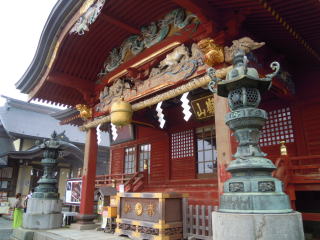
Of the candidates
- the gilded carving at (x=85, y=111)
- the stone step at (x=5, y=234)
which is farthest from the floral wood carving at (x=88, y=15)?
the stone step at (x=5, y=234)

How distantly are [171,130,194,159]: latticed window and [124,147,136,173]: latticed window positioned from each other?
2.78 meters

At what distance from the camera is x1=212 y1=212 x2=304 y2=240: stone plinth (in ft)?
8.64

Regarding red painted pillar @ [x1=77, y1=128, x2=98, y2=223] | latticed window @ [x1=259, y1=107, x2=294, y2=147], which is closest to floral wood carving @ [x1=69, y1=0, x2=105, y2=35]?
red painted pillar @ [x1=77, y1=128, x2=98, y2=223]

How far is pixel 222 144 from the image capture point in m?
5.04

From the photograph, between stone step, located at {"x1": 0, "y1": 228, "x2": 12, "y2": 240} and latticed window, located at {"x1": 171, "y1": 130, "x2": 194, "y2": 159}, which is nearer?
stone step, located at {"x1": 0, "y1": 228, "x2": 12, "y2": 240}

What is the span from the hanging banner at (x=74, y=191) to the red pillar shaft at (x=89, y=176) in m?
1.87

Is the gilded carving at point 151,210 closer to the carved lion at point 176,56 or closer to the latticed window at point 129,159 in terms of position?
the carved lion at point 176,56

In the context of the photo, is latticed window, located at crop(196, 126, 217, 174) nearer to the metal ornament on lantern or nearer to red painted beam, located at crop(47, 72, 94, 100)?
red painted beam, located at crop(47, 72, 94, 100)

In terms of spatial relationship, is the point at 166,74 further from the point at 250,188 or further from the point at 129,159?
the point at 129,159

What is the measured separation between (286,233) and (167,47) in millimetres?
5164

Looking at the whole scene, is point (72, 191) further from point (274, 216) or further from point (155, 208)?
point (274, 216)

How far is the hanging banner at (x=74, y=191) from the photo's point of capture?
1060 centimetres

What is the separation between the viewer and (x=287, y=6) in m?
4.85

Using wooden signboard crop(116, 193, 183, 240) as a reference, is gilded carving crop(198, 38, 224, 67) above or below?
above
